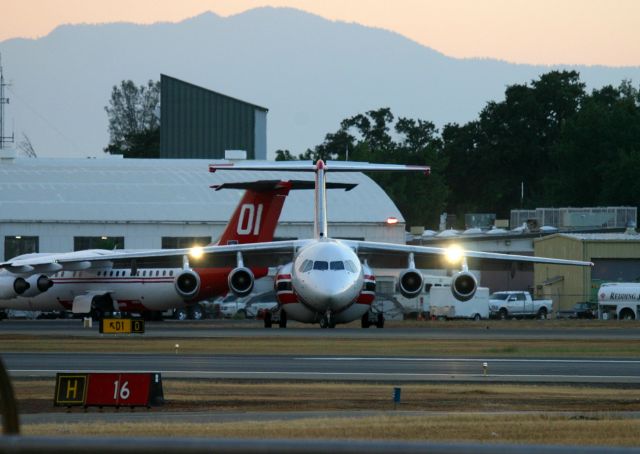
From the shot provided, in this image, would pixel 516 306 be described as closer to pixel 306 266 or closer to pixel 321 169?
pixel 321 169

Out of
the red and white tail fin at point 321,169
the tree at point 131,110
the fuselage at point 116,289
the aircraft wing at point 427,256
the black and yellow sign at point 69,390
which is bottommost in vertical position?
the black and yellow sign at point 69,390

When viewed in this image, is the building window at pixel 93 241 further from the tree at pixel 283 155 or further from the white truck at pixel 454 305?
the tree at pixel 283 155

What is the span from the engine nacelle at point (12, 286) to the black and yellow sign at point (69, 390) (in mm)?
40971

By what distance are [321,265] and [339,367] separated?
15.9 m

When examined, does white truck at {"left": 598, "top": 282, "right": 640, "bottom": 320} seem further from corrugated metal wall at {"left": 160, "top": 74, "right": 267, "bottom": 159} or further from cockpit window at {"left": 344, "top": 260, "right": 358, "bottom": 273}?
corrugated metal wall at {"left": 160, "top": 74, "right": 267, "bottom": 159}

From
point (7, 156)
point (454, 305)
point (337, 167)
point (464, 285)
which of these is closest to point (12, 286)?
point (337, 167)

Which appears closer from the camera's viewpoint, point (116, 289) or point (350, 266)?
point (350, 266)

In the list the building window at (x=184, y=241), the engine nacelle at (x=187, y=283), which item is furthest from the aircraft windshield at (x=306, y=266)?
the building window at (x=184, y=241)

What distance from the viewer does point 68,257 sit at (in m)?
60.8

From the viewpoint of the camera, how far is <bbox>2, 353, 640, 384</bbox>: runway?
27.3 m

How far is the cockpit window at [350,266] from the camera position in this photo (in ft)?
151

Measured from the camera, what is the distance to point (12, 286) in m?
61.3

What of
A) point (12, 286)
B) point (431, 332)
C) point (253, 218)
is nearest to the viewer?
point (431, 332)

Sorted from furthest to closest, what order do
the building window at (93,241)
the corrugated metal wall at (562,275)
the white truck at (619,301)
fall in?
1. the corrugated metal wall at (562,275)
2. the building window at (93,241)
3. the white truck at (619,301)
